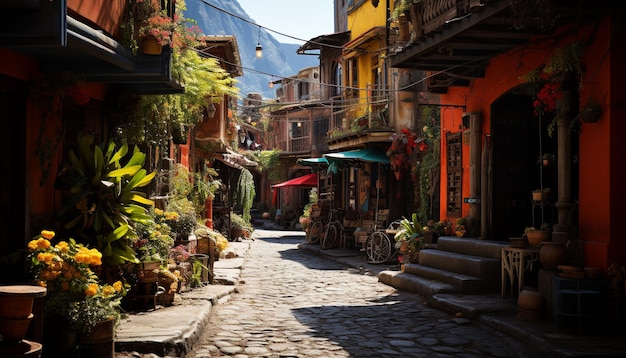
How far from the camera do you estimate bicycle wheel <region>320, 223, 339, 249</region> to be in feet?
Answer: 72.0

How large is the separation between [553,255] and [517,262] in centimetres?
113

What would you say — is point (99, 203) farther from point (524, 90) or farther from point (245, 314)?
point (524, 90)

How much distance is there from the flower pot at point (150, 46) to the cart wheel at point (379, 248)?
403 inches

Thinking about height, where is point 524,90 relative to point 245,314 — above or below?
above

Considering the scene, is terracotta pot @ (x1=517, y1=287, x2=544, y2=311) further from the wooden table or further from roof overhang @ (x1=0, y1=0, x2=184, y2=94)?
roof overhang @ (x1=0, y1=0, x2=184, y2=94)

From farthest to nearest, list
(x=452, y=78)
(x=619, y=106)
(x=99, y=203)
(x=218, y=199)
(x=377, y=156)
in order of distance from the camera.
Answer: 1. (x=218, y=199)
2. (x=377, y=156)
3. (x=452, y=78)
4. (x=619, y=106)
5. (x=99, y=203)

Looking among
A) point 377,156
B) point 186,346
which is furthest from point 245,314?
point 377,156

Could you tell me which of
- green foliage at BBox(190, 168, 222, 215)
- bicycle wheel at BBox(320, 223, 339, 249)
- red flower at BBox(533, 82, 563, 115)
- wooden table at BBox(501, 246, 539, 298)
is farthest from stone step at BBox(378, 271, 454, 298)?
bicycle wheel at BBox(320, 223, 339, 249)

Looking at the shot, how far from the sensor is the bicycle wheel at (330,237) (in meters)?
21.9

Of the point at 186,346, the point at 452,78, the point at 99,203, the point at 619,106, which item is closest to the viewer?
the point at 186,346

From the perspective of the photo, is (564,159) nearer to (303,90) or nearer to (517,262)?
(517,262)

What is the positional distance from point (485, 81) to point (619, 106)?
4317mm

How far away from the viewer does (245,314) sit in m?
9.88

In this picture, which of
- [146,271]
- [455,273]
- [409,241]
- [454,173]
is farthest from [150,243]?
[454,173]
